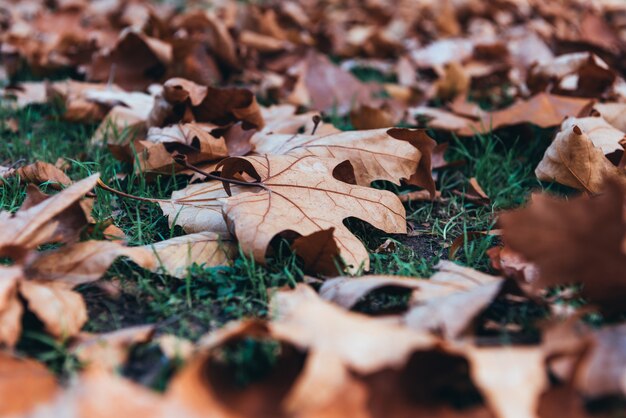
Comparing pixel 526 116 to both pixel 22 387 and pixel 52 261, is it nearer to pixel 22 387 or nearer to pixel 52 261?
pixel 52 261

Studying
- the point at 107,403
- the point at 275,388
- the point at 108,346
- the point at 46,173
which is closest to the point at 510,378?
the point at 275,388

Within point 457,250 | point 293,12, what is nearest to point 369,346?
point 457,250

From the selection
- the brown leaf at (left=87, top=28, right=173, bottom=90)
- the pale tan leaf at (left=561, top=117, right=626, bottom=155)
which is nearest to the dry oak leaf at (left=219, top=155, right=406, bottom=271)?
the pale tan leaf at (left=561, top=117, right=626, bottom=155)

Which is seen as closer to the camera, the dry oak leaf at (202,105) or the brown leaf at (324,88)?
the dry oak leaf at (202,105)

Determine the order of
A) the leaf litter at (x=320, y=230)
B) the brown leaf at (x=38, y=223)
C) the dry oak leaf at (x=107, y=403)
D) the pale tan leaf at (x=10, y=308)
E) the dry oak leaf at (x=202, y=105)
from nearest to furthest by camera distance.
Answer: the dry oak leaf at (x=107, y=403), the leaf litter at (x=320, y=230), the pale tan leaf at (x=10, y=308), the brown leaf at (x=38, y=223), the dry oak leaf at (x=202, y=105)

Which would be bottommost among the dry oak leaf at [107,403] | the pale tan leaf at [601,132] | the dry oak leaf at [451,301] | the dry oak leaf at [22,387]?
the dry oak leaf at [451,301]

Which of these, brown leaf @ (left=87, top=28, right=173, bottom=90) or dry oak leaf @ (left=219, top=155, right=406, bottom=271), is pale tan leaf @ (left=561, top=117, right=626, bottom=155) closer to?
dry oak leaf @ (left=219, top=155, right=406, bottom=271)

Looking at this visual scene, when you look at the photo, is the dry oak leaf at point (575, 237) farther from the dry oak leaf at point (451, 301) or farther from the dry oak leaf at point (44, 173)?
the dry oak leaf at point (44, 173)

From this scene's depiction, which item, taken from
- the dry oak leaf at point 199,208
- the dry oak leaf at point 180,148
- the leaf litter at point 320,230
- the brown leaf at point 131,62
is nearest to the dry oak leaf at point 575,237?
the leaf litter at point 320,230
